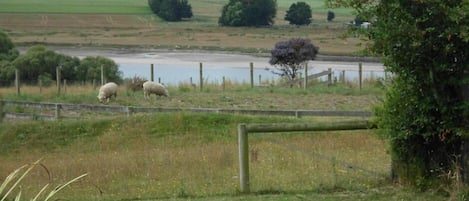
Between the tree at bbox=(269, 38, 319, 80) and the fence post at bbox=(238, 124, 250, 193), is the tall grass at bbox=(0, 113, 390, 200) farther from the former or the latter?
the tree at bbox=(269, 38, 319, 80)

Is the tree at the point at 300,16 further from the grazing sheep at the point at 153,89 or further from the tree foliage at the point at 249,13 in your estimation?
the grazing sheep at the point at 153,89

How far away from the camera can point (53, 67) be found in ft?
144

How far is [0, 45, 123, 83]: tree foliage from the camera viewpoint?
1704 inches

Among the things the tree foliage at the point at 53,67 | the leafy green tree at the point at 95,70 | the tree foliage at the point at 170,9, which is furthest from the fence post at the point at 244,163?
the tree foliage at the point at 170,9

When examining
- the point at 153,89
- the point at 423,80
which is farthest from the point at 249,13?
the point at 423,80

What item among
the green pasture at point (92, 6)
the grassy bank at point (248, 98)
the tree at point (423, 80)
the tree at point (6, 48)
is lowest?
the grassy bank at point (248, 98)

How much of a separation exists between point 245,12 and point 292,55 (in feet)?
106

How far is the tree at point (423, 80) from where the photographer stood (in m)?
9.33

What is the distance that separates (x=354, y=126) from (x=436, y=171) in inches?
43.3

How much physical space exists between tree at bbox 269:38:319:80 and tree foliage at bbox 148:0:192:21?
140 feet

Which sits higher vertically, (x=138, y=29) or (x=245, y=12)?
(x=245, y=12)

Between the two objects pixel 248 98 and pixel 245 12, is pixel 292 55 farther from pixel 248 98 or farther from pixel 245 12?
pixel 245 12

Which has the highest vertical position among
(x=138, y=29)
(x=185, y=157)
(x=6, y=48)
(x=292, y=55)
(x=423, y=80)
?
(x=423, y=80)

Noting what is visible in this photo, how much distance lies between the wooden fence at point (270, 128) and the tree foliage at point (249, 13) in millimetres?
61433
